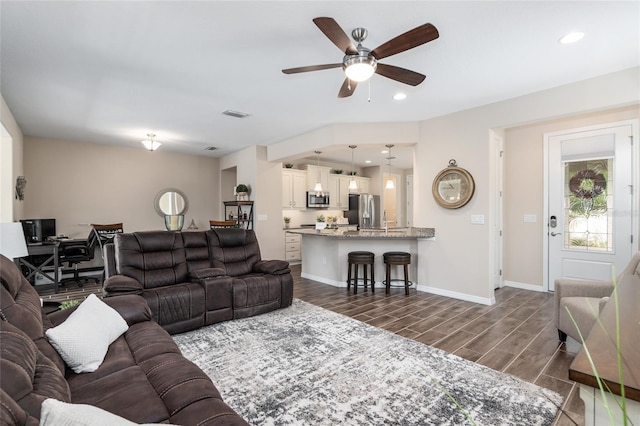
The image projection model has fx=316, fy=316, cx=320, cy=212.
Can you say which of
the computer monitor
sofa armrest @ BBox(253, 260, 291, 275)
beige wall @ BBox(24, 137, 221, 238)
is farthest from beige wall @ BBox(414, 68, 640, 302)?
the computer monitor

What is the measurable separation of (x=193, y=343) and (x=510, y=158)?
5195mm

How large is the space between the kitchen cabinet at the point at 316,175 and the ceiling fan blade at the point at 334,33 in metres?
5.62

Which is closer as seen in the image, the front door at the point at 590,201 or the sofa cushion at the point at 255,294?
the sofa cushion at the point at 255,294

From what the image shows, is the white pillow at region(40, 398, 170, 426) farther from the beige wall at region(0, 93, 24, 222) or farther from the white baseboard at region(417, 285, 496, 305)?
the beige wall at region(0, 93, 24, 222)

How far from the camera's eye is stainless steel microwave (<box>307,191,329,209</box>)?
7.99 meters

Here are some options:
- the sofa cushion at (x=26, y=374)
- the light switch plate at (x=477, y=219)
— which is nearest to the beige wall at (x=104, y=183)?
the sofa cushion at (x=26, y=374)

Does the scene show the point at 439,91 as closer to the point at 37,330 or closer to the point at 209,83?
the point at 209,83

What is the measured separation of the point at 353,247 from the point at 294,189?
9.89 ft

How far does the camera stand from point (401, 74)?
8.61 ft

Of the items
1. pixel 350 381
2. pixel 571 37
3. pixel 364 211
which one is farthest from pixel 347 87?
pixel 364 211

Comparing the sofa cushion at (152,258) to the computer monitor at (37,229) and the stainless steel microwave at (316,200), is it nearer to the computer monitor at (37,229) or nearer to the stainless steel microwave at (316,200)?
the computer monitor at (37,229)

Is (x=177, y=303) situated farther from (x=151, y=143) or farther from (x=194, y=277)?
(x=151, y=143)

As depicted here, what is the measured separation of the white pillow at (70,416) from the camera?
2.44 ft

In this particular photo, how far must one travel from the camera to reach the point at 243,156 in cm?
714
